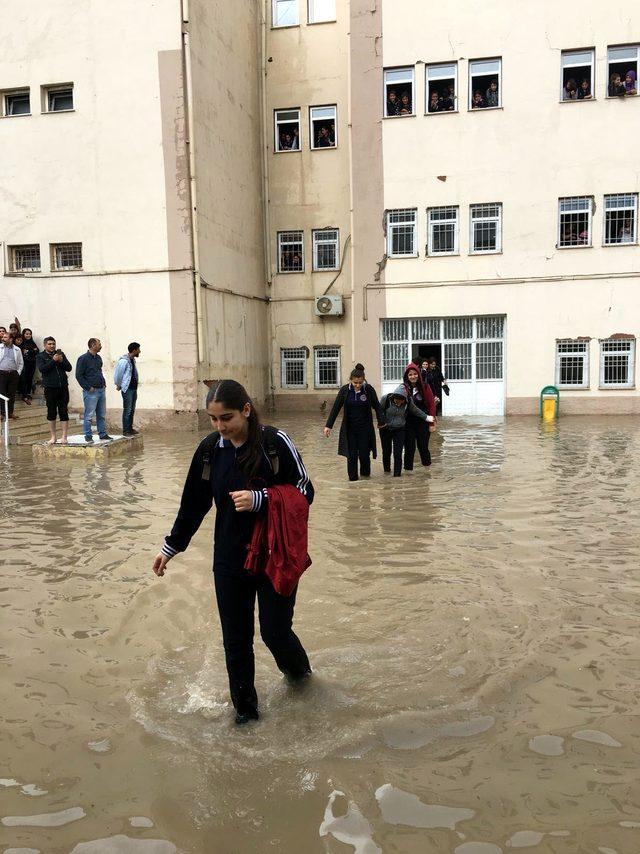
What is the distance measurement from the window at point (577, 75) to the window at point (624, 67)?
0.52 metres

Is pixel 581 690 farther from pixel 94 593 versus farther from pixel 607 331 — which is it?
pixel 607 331

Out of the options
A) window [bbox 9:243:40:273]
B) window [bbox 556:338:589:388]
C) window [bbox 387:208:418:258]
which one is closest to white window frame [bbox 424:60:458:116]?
window [bbox 387:208:418:258]

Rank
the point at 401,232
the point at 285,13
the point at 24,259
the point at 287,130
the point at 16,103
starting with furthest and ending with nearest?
the point at 287,130 → the point at 285,13 → the point at 401,232 → the point at 24,259 → the point at 16,103

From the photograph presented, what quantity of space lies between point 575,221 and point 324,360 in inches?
349

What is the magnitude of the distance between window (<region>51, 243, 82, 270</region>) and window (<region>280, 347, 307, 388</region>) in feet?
25.1

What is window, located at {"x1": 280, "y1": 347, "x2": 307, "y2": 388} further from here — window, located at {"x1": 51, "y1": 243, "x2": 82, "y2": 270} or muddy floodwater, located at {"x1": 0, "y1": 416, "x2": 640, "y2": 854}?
muddy floodwater, located at {"x1": 0, "y1": 416, "x2": 640, "y2": 854}

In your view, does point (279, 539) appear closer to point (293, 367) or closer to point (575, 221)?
point (575, 221)

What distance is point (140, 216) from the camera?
19578 millimetres

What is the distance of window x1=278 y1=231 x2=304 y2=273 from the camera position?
25203mm

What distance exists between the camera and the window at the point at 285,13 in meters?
24.5

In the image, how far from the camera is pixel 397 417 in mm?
11555

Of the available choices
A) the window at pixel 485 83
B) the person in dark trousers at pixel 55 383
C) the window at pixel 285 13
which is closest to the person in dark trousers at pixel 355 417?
the person in dark trousers at pixel 55 383

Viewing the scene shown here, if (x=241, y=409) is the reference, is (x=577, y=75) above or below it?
above

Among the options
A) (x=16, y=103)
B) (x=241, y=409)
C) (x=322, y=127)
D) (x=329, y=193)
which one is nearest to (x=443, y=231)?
(x=329, y=193)
